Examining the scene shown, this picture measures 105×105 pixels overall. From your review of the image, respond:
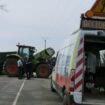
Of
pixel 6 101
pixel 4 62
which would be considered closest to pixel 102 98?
pixel 6 101

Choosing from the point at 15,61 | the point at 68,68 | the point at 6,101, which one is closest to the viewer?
the point at 68,68

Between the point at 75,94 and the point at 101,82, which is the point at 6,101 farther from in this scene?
the point at 75,94

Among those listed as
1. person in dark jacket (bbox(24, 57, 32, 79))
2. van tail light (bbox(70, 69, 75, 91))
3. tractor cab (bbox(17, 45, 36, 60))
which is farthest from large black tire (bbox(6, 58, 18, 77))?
van tail light (bbox(70, 69, 75, 91))

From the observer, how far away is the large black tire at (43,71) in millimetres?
36969

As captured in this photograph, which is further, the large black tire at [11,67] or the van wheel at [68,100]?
the large black tire at [11,67]

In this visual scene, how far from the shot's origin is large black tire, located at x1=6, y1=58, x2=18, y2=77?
123ft

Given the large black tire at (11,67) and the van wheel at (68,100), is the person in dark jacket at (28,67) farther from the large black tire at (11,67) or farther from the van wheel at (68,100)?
the van wheel at (68,100)

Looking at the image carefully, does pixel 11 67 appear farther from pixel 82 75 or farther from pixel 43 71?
pixel 82 75

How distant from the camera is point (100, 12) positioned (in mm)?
12195

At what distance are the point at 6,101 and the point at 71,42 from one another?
4.65m

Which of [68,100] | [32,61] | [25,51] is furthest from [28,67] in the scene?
[68,100]

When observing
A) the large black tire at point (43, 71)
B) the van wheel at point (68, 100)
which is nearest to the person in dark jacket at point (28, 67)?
the large black tire at point (43, 71)

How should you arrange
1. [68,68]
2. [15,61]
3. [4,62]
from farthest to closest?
[4,62] → [15,61] → [68,68]

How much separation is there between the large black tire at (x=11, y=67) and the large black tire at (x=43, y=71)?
1792 millimetres
